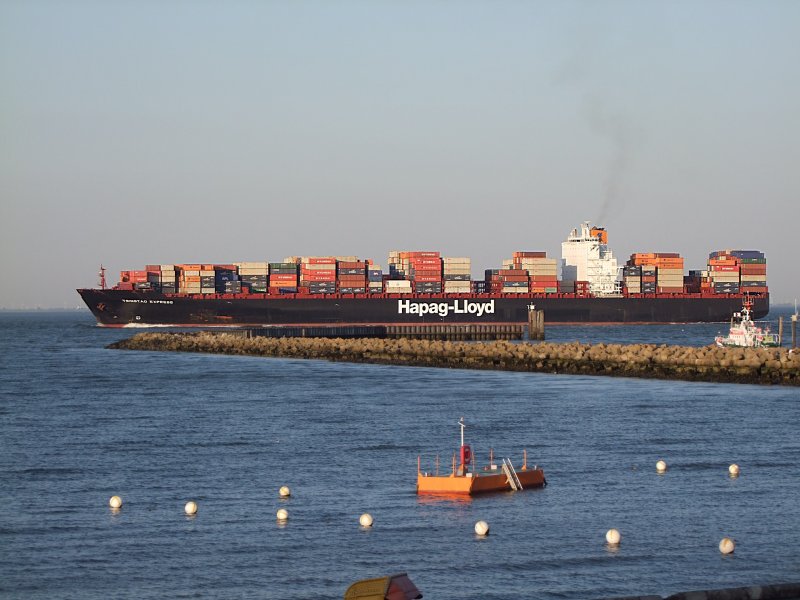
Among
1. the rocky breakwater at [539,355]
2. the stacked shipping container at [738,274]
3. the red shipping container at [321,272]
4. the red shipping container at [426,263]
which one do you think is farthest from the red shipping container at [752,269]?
the rocky breakwater at [539,355]

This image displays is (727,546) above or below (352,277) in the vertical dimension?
below

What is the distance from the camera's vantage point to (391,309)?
128375 mm

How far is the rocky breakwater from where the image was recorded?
2251 inches

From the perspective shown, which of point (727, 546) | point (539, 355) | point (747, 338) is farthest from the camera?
point (539, 355)

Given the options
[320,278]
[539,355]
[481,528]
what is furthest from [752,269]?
[481,528]

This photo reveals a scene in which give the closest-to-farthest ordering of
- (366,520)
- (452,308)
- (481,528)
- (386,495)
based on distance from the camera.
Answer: (481,528)
(366,520)
(386,495)
(452,308)

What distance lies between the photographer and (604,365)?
64.2 m

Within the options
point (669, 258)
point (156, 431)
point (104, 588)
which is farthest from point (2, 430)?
point (669, 258)

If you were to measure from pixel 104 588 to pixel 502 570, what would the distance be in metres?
6.86

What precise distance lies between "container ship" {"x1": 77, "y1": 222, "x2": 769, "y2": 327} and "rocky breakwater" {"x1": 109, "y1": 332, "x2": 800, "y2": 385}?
28203mm

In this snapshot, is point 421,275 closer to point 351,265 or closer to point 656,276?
point 351,265

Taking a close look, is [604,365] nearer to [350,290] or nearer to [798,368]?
[798,368]

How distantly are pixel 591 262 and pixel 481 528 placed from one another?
120730 millimetres

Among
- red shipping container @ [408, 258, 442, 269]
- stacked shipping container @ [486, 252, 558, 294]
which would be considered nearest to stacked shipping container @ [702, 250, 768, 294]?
stacked shipping container @ [486, 252, 558, 294]
